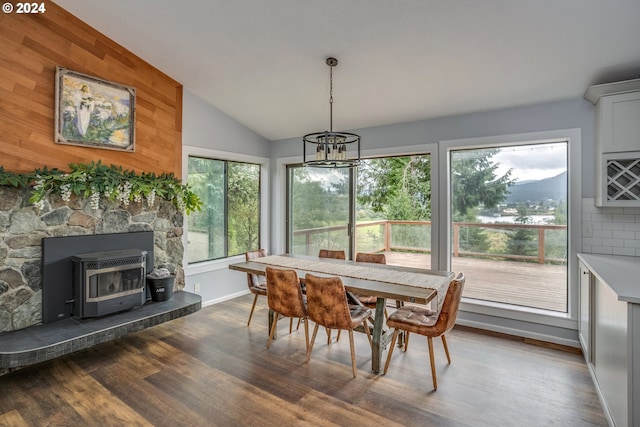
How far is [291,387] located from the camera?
263cm

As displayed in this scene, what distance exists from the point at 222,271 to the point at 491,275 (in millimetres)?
3559

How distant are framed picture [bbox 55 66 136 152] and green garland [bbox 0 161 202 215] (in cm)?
29

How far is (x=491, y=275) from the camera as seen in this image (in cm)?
397

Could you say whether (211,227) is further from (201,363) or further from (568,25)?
(568,25)

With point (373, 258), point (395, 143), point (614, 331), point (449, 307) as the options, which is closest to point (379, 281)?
point (449, 307)

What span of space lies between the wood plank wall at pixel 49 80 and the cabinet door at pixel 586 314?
454cm

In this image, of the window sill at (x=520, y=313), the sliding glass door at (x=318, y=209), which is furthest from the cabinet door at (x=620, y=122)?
the sliding glass door at (x=318, y=209)

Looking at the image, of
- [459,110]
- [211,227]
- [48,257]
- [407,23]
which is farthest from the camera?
[211,227]

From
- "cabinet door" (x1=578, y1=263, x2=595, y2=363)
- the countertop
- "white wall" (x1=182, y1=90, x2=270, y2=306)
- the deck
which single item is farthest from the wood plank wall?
"cabinet door" (x1=578, y1=263, x2=595, y2=363)

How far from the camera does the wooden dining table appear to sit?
2596 mm

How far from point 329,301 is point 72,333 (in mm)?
2205

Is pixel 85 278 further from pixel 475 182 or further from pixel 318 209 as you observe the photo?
pixel 475 182

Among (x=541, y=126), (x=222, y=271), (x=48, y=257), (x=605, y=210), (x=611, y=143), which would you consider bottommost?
(x=222, y=271)

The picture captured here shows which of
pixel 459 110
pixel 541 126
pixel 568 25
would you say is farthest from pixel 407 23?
pixel 541 126
